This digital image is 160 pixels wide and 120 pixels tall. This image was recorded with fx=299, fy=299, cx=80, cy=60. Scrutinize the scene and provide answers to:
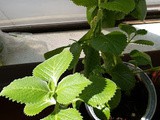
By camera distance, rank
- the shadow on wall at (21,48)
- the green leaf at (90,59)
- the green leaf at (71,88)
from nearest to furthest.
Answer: the green leaf at (71,88) < the green leaf at (90,59) < the shadow on wall at (21,48)

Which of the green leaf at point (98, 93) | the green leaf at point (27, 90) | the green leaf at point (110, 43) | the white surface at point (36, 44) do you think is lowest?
the white surface at point (36, 44)

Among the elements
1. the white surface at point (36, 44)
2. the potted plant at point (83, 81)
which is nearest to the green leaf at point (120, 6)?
the potted plant at point (83, 81)

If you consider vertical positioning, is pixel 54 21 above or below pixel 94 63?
below

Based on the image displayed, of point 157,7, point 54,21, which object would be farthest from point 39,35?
point 157,7

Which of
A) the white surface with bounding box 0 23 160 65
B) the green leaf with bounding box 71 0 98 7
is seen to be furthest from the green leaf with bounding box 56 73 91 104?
the white surface with bounding box 0 23 160 65

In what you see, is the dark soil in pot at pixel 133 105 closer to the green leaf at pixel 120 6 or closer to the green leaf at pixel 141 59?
the green leaf at pixel 141 59

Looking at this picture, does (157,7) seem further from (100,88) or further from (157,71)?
(100,88)
